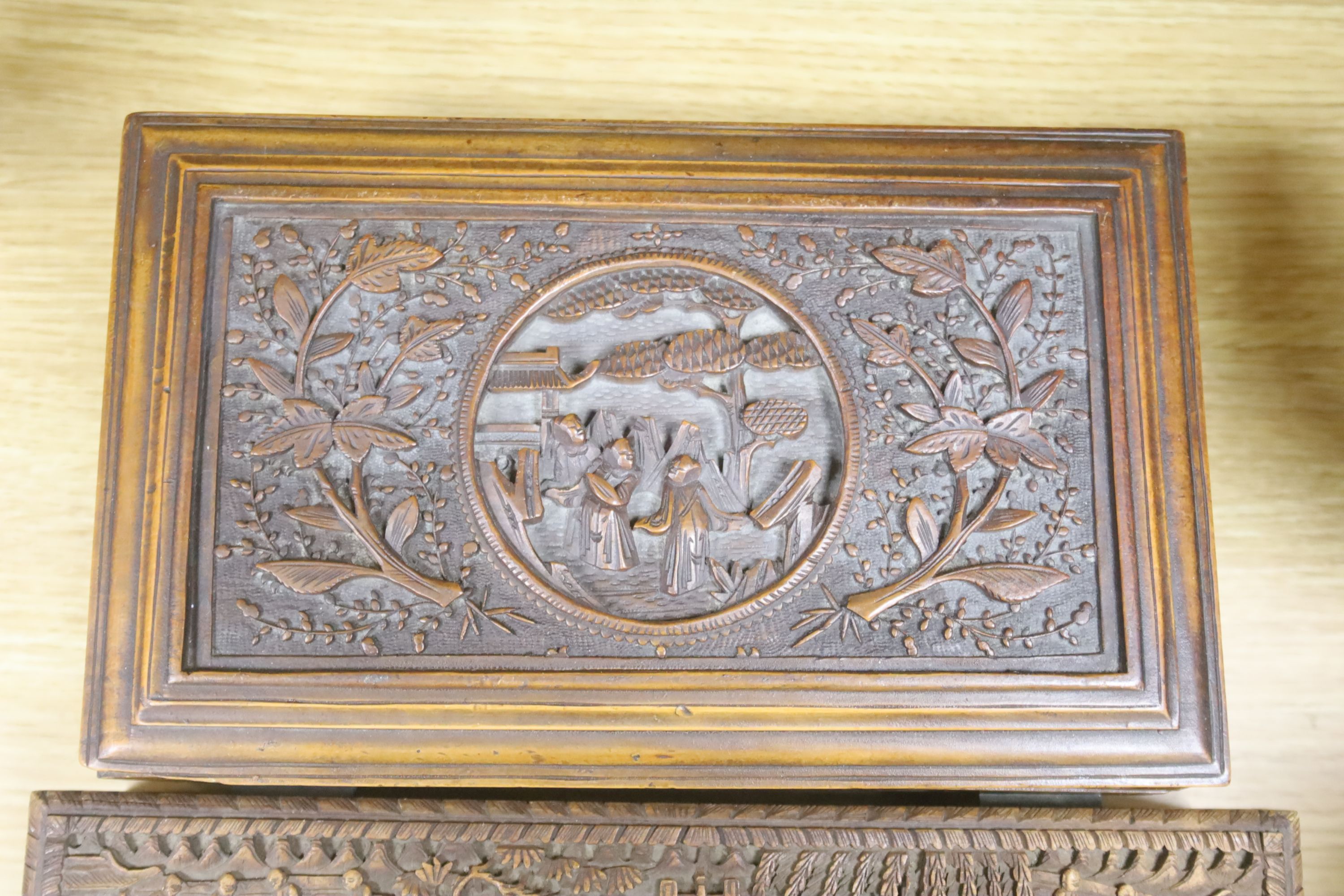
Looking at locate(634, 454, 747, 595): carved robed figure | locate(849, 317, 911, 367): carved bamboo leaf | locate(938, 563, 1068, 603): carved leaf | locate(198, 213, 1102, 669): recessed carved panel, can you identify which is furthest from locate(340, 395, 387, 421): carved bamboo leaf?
locate(938, 563, 1068, 603): carved leaf

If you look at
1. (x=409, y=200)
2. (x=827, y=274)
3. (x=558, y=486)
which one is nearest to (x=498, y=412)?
(x=558, y=486)

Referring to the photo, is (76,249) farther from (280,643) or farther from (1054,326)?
(1054,326)

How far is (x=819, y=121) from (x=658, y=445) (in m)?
0.53

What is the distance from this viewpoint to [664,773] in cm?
99

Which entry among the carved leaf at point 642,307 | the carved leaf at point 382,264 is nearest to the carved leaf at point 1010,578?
the carved leaf at point 642,307

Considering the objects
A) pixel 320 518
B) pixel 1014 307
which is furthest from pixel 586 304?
pixel 1014 307

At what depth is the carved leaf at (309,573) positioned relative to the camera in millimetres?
1015

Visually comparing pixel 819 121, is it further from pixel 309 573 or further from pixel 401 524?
pixel 309 573

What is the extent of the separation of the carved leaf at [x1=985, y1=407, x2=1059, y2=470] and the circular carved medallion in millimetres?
158

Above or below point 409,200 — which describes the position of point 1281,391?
below

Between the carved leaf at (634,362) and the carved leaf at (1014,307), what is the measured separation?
38cm

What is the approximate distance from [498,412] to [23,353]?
65cm

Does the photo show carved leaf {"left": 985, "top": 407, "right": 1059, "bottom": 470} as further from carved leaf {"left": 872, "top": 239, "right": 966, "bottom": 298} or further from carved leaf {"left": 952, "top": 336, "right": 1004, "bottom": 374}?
carved leaf {"left": 872, "top": 239, "right": 966, "bottom": 298}

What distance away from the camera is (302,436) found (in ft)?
3.40
